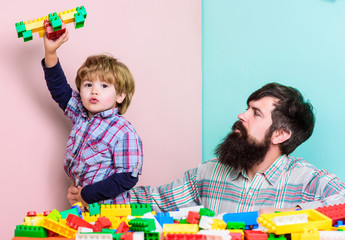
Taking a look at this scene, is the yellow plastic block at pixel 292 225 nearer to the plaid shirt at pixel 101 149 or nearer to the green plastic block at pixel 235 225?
the green plastic block at pixel 235 225

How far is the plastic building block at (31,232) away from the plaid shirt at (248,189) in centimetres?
65

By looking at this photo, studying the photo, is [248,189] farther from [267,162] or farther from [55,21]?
[55,21]

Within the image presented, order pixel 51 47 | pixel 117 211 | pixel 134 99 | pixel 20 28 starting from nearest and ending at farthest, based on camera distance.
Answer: pixel 117 211
pixel 20 28
pixel 51 47
pixel 134 99

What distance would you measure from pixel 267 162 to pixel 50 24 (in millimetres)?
906

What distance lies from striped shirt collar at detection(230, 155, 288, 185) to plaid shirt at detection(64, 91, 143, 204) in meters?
0.37

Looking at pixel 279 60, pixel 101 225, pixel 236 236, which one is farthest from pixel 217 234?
pixel 279 60

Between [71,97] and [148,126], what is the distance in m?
0.52

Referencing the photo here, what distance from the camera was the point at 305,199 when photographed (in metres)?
1.56

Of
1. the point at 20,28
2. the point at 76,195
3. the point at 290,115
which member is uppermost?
the point at 20,28

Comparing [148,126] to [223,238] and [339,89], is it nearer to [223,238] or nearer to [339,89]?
[339,89]

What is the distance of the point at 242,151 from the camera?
1.66 metres

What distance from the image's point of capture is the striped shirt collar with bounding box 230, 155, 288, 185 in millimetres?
1623


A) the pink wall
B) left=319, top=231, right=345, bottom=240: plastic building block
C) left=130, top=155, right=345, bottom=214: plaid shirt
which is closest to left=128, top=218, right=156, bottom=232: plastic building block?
left=319, top=231, right=345, bottom=240: plastic building block

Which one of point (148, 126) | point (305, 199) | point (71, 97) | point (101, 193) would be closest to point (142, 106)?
point (148, 126)
